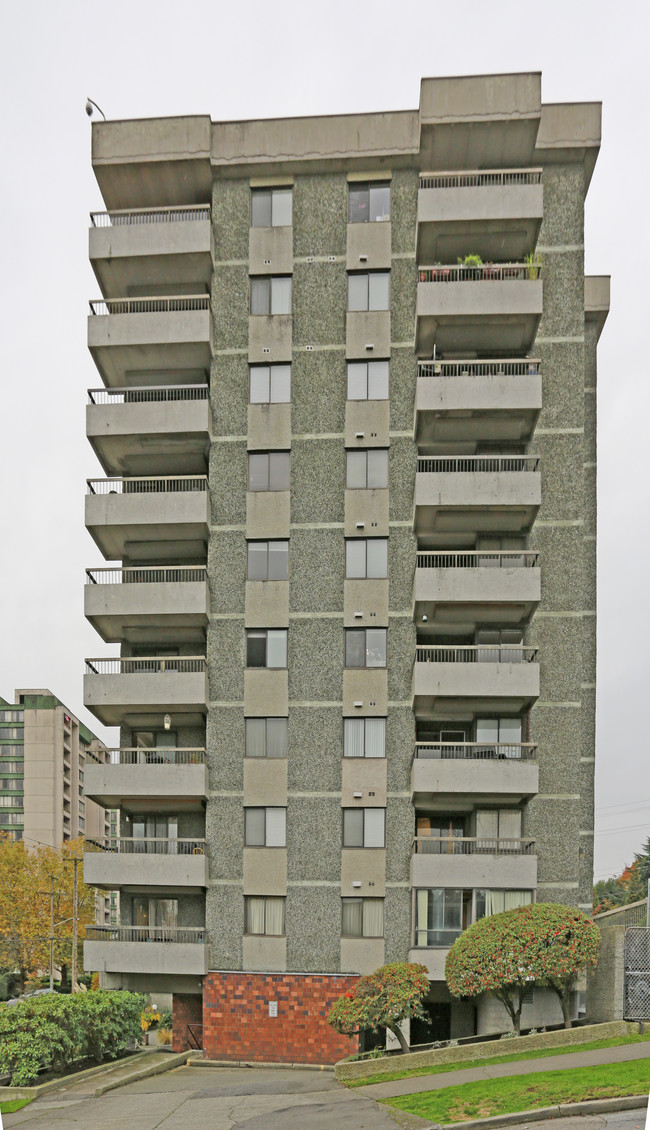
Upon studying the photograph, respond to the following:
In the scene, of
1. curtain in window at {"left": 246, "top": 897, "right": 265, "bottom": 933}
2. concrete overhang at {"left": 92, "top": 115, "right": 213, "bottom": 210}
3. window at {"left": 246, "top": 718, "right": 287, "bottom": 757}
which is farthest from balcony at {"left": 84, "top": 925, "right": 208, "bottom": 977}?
concrete overhang at {"left": 92, "top": 115, "right": 213, "bottom": 210}

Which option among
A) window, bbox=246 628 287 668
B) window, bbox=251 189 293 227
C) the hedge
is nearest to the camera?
the hedge

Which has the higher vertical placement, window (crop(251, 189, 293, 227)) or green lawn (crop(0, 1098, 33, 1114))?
window (crop(251, 189, 293, 227))

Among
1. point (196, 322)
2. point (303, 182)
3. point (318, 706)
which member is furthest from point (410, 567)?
point (303, 182)

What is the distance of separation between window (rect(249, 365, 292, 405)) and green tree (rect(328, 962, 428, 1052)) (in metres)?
21.4

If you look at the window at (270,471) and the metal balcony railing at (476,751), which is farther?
the window at (270,471)

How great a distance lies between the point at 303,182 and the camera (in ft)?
144

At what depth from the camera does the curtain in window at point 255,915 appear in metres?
40.2

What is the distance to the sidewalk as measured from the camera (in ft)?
88.2

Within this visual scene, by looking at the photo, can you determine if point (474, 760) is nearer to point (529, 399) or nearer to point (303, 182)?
point (529, 399)

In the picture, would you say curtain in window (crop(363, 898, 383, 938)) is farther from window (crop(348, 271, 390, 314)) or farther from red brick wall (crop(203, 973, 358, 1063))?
window (crop(348, 271, 390, 314))

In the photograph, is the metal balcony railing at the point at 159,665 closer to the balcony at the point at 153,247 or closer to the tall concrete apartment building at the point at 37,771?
the balcony at the point at 153,247

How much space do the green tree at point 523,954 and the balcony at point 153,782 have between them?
→ 1152 centimetres

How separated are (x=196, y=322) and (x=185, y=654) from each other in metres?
13.0

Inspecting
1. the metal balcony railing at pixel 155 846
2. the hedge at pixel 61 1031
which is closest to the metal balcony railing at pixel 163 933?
the metal balcony railing at pixel 155 846
